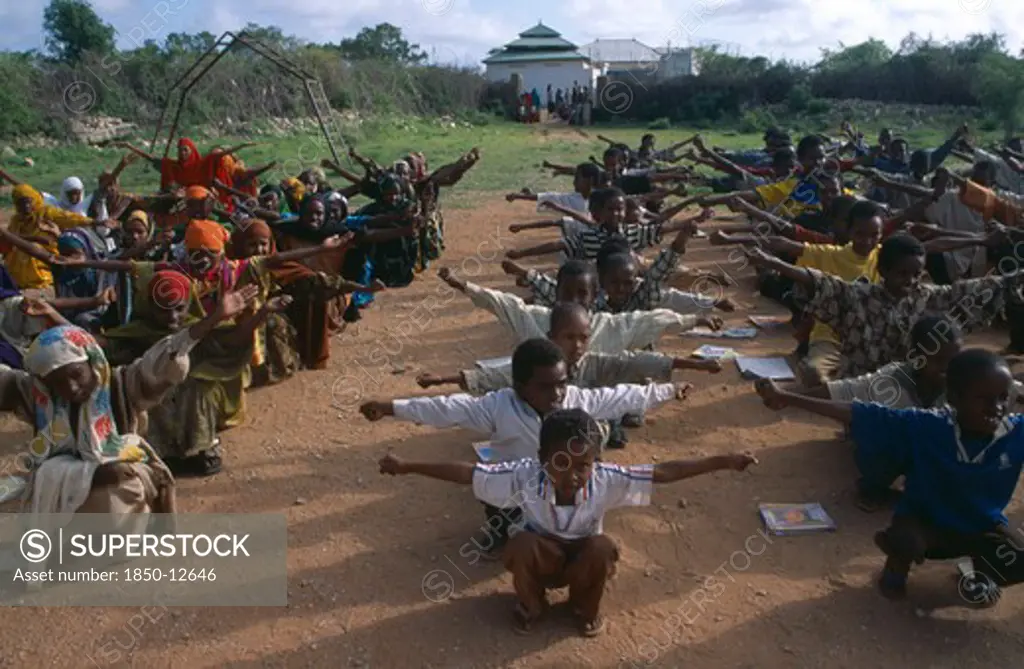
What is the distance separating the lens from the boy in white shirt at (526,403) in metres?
3.44

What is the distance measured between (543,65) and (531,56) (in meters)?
0.99

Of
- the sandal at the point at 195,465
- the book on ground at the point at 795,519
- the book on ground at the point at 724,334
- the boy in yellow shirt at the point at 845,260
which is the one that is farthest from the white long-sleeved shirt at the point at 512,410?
the book on ground at the point at 724,334

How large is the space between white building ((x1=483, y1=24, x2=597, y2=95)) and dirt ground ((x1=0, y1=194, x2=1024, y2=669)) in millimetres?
43045

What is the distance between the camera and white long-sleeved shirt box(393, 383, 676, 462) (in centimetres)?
350

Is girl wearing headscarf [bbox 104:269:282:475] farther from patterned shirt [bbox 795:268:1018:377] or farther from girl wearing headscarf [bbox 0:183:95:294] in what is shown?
patterned shirt [bbox 795:268:1018:377]

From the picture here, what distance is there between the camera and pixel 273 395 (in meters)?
5.92

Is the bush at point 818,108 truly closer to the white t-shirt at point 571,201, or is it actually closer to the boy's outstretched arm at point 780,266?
the white t-shirt at point 571,201

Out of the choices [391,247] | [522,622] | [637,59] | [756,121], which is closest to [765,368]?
[522,622]

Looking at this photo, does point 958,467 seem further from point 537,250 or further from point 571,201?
point 571,201

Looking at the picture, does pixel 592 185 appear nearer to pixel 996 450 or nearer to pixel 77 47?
pixel 996 450

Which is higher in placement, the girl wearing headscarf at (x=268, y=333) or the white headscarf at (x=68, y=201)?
the white headscarf at (x=68, y=201)

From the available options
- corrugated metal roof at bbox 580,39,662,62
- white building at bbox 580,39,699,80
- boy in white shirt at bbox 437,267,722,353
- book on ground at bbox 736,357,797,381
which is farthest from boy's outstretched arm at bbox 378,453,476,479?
corrugated metal roof at bbox 580,39,662,62

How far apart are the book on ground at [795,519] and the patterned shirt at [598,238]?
2.73m

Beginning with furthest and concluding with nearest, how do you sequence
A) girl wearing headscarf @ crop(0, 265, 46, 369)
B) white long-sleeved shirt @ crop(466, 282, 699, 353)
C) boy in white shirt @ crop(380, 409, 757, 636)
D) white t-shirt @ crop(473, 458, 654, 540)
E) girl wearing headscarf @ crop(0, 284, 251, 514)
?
1. girl wearing headscarf @ crop(0, 265, 46, 369)
2. white long-sleeved shirt @ crop(466, 282, 699, 353)
3. girl wearing headscarf @ crop(0, 284, 251, 514)
4. white t-shirt @ crop(473, 458, 654, 540)
5. boy in white shirt @ crop(380, 409, 757, 636)
